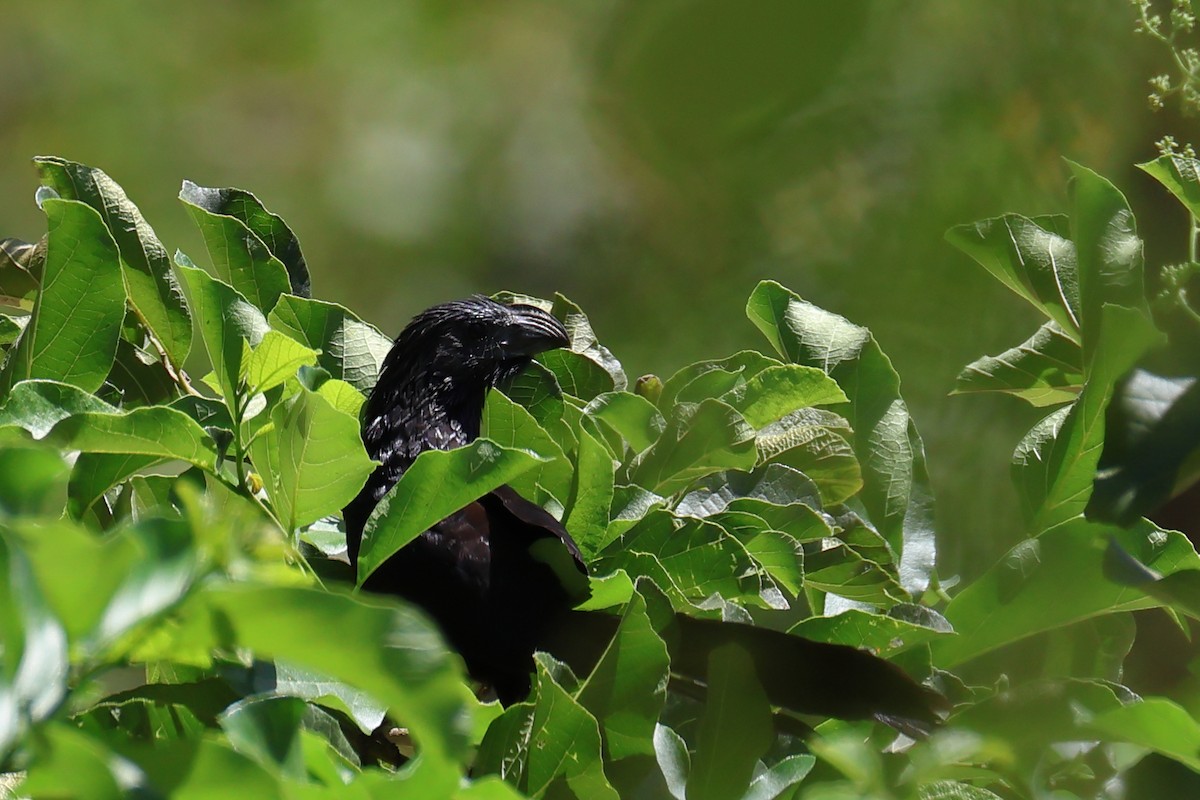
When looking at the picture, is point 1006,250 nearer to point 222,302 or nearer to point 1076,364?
point 1076,364

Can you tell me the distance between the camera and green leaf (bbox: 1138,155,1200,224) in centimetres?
96

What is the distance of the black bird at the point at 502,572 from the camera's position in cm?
87

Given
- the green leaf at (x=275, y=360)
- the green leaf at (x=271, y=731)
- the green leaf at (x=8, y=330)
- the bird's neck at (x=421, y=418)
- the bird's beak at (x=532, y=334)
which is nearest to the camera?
the green leaf at (x=271, y=731)

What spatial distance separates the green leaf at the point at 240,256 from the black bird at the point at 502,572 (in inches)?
10.0

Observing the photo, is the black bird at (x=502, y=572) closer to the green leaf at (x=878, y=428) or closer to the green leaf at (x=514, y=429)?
the green leaf at (x=514, y=429)

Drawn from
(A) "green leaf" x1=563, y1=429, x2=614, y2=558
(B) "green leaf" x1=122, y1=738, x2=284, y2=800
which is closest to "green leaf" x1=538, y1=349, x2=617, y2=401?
(A) "green leaf" x1=563, y1=429, x2=614, y2=558

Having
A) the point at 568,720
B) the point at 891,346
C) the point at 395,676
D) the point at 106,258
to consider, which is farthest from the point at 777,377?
the point at 395,676

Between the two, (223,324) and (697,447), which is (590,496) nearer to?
(697,447)

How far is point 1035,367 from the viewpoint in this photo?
115 centimetres

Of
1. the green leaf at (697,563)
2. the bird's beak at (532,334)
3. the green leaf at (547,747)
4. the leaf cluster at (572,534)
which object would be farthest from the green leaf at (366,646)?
the bird's beak at (532,334)

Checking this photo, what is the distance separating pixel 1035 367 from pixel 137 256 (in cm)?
82

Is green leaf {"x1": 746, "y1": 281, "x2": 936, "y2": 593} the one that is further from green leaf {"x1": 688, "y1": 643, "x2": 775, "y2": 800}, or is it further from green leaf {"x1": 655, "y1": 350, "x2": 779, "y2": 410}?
green leaf {"x1": 688, "y1": 643, "x2": 775, "y2": 800}

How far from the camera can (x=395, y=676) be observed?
41 centimetres

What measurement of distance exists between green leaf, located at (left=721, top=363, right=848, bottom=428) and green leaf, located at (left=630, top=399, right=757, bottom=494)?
5 cm
